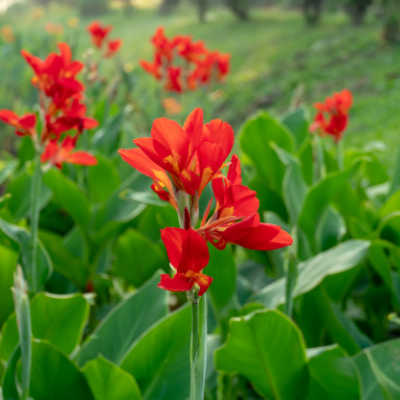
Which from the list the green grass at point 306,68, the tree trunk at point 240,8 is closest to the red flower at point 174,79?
the green grass at point 306,68

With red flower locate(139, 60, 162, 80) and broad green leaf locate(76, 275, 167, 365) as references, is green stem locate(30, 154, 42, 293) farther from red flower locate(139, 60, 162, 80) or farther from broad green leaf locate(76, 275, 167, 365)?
red flower locate(139, 60, 162, 80)

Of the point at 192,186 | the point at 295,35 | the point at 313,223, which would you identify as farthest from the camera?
the point at 295,35

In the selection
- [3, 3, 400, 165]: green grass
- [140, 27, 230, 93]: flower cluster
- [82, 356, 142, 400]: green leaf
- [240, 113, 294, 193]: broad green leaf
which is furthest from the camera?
[3, 3, 400, 165]: green grass

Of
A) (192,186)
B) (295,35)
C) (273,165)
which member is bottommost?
(295,35)

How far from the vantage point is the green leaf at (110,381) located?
938 mm

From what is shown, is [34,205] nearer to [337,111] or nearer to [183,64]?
[337,111]

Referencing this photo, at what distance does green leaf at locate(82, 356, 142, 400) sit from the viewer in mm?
938

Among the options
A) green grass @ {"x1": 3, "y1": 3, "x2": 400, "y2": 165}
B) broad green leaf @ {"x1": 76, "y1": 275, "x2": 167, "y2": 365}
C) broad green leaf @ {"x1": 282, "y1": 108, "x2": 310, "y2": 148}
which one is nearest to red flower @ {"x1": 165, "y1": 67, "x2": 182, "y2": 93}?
green grass @ {"x1": 3, "y1": 3, "x2": 400, "y2": 165}

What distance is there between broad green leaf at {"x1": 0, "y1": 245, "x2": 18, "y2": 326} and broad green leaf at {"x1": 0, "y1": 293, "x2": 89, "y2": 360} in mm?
181

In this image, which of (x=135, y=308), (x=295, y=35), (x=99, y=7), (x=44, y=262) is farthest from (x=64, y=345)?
(x=99, y=7)

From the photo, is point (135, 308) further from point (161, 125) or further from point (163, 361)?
point (161, 125)

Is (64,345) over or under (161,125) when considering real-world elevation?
under

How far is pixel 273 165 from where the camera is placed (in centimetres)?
197

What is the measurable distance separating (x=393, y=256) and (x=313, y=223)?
0.88ft
